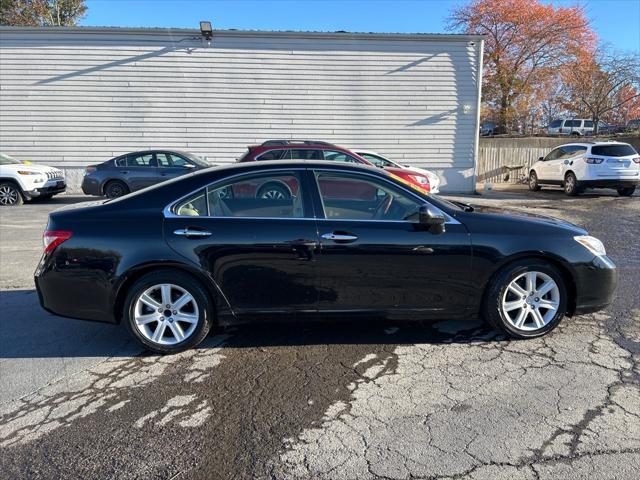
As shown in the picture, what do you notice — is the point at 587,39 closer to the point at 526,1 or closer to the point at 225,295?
the point at 526,1

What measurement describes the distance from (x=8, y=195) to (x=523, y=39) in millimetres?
30852

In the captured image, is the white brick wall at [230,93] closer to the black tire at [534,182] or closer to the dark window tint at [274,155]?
the black tire at [534,182]

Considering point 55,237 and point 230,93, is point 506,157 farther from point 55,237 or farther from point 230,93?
point 55,237

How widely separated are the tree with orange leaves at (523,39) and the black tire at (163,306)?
104ft

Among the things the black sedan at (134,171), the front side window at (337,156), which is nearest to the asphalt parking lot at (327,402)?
the front side window at (337,156)

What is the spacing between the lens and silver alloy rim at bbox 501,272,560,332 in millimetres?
3844

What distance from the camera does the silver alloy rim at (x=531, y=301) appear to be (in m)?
3.84

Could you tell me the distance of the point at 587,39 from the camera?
3095 cm

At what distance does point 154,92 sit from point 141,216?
13.6m

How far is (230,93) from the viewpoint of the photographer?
627 inches

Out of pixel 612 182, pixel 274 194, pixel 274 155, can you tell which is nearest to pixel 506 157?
pixel 612 182

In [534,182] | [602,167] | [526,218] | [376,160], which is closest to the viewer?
[526,218]

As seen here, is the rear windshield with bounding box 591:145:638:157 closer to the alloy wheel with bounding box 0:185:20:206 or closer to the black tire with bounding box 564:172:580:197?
the black tire with bounding box 564:172:580:197

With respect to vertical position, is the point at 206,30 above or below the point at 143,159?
above
